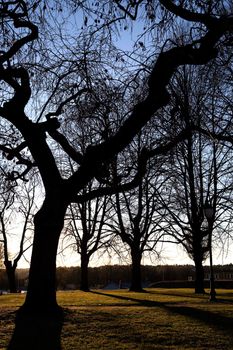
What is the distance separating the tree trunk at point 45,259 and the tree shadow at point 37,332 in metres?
0.46

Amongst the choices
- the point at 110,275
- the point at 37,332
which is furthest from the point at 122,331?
the point at 110,275

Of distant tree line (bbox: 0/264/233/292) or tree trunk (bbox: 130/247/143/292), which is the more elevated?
distant tree line (bbox: 0/264/233/292)

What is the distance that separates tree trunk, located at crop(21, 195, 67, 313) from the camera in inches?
462

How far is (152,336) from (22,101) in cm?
673

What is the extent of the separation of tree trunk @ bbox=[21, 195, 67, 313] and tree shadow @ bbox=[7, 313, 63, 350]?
0.46m

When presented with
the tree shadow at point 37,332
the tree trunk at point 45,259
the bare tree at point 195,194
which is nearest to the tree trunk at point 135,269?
the bare tree at point 195,194

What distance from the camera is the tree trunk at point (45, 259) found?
11741 millimetres

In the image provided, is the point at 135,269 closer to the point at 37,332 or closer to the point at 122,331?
the point at 122,331

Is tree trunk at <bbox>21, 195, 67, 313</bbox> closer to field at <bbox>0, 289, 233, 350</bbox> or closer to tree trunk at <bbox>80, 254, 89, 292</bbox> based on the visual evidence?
field at <bbox>0, 289, 233, 350</bbox>

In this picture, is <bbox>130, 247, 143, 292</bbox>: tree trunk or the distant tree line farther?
the distant tree line

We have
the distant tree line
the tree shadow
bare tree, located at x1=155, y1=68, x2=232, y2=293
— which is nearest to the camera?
the tree shadow

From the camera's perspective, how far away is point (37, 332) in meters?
8.99

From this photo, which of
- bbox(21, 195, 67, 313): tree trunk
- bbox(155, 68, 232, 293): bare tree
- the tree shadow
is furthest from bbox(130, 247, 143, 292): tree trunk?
the tree shadow

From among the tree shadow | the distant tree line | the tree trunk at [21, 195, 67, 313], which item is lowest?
the tree shadow
